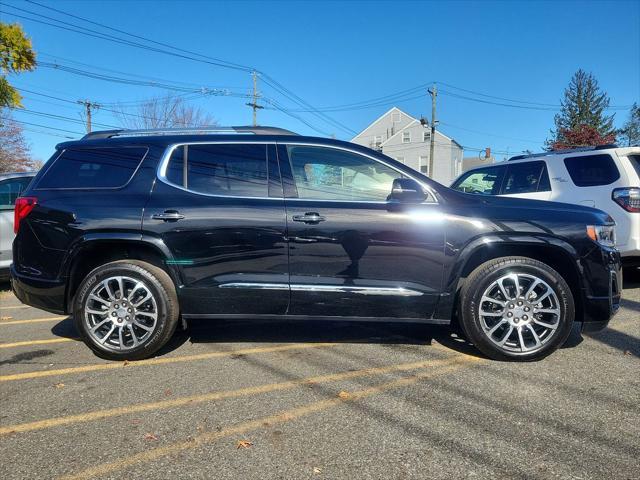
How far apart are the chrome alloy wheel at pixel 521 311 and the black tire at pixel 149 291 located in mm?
2582

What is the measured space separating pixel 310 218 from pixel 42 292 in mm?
2393

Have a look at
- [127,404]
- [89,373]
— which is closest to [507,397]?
[127,404]

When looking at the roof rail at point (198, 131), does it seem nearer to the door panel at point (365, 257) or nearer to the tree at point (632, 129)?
the door panel at point (365, 257)

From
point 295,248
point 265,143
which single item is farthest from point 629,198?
point 265,143

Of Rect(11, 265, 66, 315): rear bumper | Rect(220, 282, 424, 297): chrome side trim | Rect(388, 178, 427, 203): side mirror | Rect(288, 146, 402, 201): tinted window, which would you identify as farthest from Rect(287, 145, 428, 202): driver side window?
Rect(11, 265, 66, 315): rear bumper

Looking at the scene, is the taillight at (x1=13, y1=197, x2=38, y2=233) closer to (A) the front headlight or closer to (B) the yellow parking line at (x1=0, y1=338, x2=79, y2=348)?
(B) the yellow parking line at (x1=0, y1=338, x2=79, y2=348)

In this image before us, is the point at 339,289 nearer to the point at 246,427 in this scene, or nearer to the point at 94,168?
the point at 246,427

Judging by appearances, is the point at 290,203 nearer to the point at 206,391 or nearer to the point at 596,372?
the point at 206,391

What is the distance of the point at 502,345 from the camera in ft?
12.2

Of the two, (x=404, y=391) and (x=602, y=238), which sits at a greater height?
(x=602, y=238)

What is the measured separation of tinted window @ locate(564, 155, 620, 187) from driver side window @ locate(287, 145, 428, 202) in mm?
3610

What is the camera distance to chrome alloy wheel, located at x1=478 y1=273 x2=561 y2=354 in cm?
366

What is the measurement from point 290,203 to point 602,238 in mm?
2581

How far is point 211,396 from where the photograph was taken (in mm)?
3166
